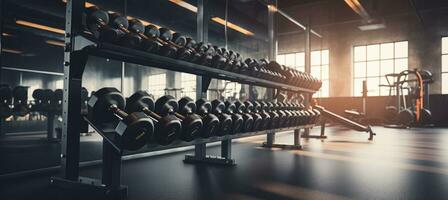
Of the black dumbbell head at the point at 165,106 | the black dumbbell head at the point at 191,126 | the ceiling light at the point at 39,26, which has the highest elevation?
the ceiling light at the point at 39,26

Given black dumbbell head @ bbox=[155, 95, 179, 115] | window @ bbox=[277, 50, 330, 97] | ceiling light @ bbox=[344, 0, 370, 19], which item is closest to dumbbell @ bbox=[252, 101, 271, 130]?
black dumbbell head @ bbox=[155, 95, 179, 115]

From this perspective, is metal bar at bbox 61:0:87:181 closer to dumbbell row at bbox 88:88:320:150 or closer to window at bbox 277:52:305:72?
dumbbell row at bbox 88:88:320:150

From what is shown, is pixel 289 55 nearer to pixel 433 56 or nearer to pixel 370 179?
pixel 433 56

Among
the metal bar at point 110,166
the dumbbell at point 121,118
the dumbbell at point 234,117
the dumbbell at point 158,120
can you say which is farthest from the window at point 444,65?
the metal bar at point 110,166

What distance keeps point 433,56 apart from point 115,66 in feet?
25.5

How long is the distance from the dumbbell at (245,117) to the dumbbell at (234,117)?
0.15ft

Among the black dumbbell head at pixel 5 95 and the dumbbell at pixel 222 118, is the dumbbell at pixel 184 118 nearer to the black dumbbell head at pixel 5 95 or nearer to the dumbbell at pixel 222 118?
the dumbbell at pixel 222 118

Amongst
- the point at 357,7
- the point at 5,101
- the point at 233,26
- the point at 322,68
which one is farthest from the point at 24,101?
the point at 322,68

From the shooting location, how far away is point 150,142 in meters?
1.49

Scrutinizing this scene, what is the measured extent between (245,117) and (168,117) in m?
0.86

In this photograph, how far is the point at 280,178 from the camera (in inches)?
75.4

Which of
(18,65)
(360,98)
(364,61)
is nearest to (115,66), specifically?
(18,65)

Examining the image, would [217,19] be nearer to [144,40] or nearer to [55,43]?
[55,43]

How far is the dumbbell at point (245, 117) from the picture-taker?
2.28 metres
